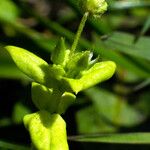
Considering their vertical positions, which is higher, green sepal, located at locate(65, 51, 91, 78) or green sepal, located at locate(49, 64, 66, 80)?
green sepal, located at locate(65, 51, 91, 78)

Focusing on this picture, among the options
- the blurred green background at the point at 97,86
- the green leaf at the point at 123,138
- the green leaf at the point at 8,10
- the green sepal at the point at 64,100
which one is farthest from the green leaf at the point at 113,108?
the green sepal at the point at 64,100

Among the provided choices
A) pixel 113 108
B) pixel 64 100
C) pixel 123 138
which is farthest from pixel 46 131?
pixel 113 108

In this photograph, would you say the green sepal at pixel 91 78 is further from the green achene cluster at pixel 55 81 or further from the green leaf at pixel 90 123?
the green leaf at pixel 90 123

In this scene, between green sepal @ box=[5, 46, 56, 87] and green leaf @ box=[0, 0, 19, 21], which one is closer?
green sepal @ box=[5, 46, 56, 87]

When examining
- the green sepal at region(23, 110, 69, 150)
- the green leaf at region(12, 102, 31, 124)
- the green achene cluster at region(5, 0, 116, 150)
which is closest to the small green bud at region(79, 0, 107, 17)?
the green achene cluster at region(5, 0, 116, 150)

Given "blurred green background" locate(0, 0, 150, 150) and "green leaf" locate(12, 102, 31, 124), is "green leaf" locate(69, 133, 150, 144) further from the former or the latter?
"green leaf" locate(12, 102, 31, 124)

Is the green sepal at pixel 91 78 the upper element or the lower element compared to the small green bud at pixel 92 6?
lower

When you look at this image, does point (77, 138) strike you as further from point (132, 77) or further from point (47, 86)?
point (132, 77)
